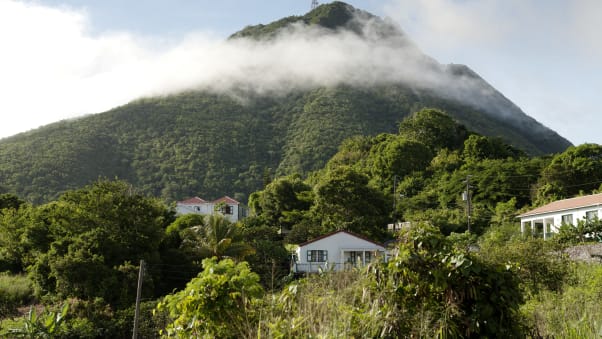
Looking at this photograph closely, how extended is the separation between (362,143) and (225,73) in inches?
3310

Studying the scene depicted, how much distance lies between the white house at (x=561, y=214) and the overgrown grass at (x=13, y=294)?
28.5 meters

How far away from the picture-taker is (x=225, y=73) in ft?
496

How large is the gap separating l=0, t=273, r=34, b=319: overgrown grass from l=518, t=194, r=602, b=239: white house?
93.4ft

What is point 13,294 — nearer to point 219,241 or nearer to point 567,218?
point 219,241

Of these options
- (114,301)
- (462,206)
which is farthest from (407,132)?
(114,301)

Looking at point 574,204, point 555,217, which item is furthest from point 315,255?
point 574,204

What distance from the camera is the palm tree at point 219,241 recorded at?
34.1 metres

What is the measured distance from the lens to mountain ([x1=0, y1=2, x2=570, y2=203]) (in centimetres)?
8075

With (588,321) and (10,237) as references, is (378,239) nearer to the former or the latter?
(10,237)

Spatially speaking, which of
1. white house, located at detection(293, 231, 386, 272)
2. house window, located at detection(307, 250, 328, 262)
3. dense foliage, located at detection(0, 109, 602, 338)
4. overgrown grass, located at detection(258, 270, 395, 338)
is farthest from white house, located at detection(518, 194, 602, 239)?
overgrown grass, located at detection(258, 270, 395, 338)

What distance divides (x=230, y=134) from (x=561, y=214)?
71.1 m

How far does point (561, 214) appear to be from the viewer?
1369 inches

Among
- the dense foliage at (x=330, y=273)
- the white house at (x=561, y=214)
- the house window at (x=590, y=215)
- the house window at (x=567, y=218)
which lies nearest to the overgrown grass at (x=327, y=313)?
the dense foliage at (x=330, y=273)

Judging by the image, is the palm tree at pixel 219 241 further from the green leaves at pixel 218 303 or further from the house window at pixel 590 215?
the green leaves at pixel 218 303
